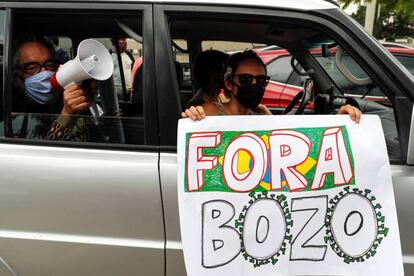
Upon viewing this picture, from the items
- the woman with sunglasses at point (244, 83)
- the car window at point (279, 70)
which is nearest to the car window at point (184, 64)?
the woman with sunglasses at point (244, 83)

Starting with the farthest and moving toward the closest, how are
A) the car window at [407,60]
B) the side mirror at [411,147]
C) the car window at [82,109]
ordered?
the car window at [407,60]
the car window at [82,109]
the side mirror at [411,147]

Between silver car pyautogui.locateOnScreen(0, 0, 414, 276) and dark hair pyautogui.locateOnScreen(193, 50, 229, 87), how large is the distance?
3.34 feet

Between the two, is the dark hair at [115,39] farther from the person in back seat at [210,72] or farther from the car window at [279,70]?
the car window at [279,70]

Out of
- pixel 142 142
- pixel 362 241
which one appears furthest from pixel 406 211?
pixel 142 142

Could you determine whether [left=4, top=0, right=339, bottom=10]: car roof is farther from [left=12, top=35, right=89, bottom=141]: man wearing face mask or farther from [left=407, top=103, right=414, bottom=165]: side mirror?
[left=407, top=103, right=414, bottom=165]: side mirror

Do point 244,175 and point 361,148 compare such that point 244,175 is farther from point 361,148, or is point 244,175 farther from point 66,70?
point 66,70

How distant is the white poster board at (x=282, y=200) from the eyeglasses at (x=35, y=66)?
822 millimetres

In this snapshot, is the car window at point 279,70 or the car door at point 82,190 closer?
the car door at point 82,190

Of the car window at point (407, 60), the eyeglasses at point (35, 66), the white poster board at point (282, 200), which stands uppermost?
the car window at point (407, 60)

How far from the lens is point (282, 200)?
178cm

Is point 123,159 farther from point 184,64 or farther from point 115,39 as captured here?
point 184,64

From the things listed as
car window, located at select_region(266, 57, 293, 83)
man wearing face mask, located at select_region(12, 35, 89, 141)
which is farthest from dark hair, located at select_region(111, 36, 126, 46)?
car window, located at select_region(266, 57, 293, 83)

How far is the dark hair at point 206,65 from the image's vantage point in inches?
117

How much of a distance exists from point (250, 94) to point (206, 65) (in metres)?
0.90
